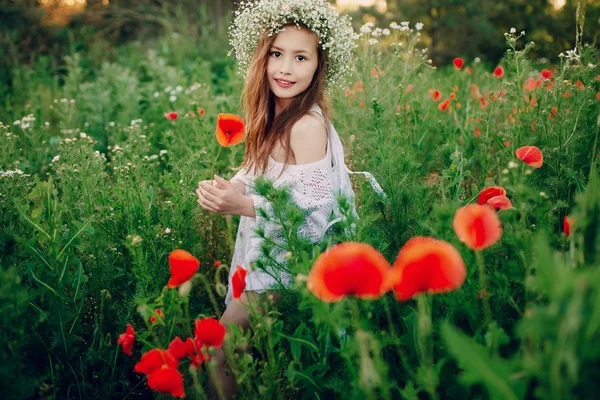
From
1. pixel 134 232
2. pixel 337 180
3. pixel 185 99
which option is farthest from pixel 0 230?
pixel 185 99

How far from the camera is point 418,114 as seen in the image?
3.19 metres

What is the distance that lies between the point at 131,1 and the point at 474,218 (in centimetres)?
1098

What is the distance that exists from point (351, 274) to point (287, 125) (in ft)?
4.61

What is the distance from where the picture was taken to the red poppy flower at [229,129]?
6.68ft

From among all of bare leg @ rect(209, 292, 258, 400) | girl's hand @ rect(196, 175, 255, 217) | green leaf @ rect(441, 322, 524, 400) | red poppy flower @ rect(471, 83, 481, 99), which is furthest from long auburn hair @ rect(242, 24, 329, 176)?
red poppy flower @ rect(471, 83, 481, 99)

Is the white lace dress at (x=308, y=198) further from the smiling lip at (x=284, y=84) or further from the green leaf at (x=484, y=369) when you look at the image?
the green leaf at (x=484, y=369)

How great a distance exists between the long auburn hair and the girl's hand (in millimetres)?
365

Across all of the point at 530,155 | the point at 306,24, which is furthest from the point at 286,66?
the point at 530,155

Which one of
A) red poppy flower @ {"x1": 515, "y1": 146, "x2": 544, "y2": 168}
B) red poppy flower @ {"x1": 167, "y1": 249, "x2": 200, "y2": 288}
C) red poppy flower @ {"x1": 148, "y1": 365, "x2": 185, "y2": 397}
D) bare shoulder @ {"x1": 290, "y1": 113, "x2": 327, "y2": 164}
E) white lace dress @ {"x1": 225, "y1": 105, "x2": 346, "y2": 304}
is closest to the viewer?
red poppy flower @ {"x1": 148, "y1": 365, "x2": 185, "y2": 397}

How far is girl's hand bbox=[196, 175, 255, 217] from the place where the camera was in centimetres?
195

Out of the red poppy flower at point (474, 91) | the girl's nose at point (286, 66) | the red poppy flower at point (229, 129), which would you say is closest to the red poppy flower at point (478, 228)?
the red poppy flower at point (229, 129)

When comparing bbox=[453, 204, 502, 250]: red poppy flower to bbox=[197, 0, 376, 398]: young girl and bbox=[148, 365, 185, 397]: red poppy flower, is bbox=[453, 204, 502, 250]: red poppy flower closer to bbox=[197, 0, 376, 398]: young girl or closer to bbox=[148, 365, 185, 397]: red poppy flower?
bbox=[148, 365, 185, 397]: red poppy flower

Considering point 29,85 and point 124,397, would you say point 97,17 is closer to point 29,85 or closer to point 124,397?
point 29,85

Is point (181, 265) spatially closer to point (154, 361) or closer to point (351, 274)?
point (154, 361)
